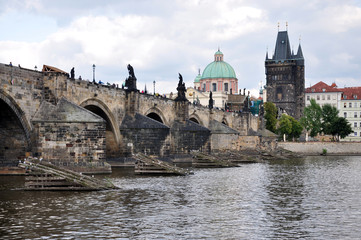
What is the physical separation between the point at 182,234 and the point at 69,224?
3783 millimetres

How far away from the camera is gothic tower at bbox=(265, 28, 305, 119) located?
488 feet

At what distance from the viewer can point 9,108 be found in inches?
1294

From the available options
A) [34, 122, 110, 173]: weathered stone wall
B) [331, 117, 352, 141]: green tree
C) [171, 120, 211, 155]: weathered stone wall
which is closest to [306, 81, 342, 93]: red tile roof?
[331, 117, 352, 141]: green tree

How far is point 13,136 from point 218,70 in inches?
4651

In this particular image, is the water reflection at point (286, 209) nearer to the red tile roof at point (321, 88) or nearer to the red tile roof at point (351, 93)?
the red tile roof at point (351, 93)

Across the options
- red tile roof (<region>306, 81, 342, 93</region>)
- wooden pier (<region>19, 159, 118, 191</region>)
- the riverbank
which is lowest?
wooden pier (<region>19, 159, 118, 191</region>)

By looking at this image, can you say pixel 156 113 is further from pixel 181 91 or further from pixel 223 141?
pixel 223 141

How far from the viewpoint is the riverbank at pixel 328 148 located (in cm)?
9446

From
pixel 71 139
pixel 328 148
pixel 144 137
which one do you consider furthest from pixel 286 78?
pixel 71 139

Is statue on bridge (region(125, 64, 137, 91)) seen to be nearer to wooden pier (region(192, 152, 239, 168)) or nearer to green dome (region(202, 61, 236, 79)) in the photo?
wooden pier (region(192, 152, 239, 168))

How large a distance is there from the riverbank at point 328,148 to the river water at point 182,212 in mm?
66607

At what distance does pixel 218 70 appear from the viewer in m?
150

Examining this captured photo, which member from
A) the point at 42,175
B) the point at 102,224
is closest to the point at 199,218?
the point at 102,224

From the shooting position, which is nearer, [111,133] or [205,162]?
[111,133]
